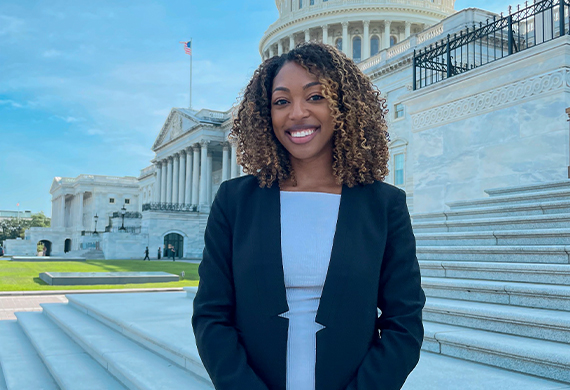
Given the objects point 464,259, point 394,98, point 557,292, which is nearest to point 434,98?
point 464,259

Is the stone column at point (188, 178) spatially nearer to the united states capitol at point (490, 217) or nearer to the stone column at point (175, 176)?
the stone column at point (175, 176)

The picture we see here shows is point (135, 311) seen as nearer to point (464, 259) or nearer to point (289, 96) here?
point (464, 259)

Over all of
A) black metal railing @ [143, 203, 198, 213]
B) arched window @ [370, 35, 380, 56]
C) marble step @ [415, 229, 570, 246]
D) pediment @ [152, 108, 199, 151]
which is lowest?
marble step @ [415, 229, 570, 246]

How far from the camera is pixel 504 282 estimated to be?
18.4 feet

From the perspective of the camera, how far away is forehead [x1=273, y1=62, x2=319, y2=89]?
2.08 meters

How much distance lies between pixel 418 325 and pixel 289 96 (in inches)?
41.7

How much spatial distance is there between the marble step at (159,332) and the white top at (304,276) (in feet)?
10.3

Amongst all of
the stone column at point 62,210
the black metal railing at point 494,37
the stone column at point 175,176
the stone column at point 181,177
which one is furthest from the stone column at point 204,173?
the stone column at point 62,210

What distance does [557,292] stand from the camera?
4.75 m

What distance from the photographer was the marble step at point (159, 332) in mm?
5199

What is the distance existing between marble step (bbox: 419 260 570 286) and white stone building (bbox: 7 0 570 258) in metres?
3.59

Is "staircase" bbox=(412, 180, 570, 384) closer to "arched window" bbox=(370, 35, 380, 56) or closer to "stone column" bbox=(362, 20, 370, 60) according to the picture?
"stone column" bbox=(362, 20, 370, 60)

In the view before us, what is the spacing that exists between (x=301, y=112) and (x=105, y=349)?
5674 millimetres

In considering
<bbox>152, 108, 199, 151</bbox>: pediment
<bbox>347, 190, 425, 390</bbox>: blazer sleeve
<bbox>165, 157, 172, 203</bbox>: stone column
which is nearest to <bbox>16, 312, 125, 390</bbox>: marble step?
<bbox>347, 190, 425, 390</bbox>: blazer sleeve
